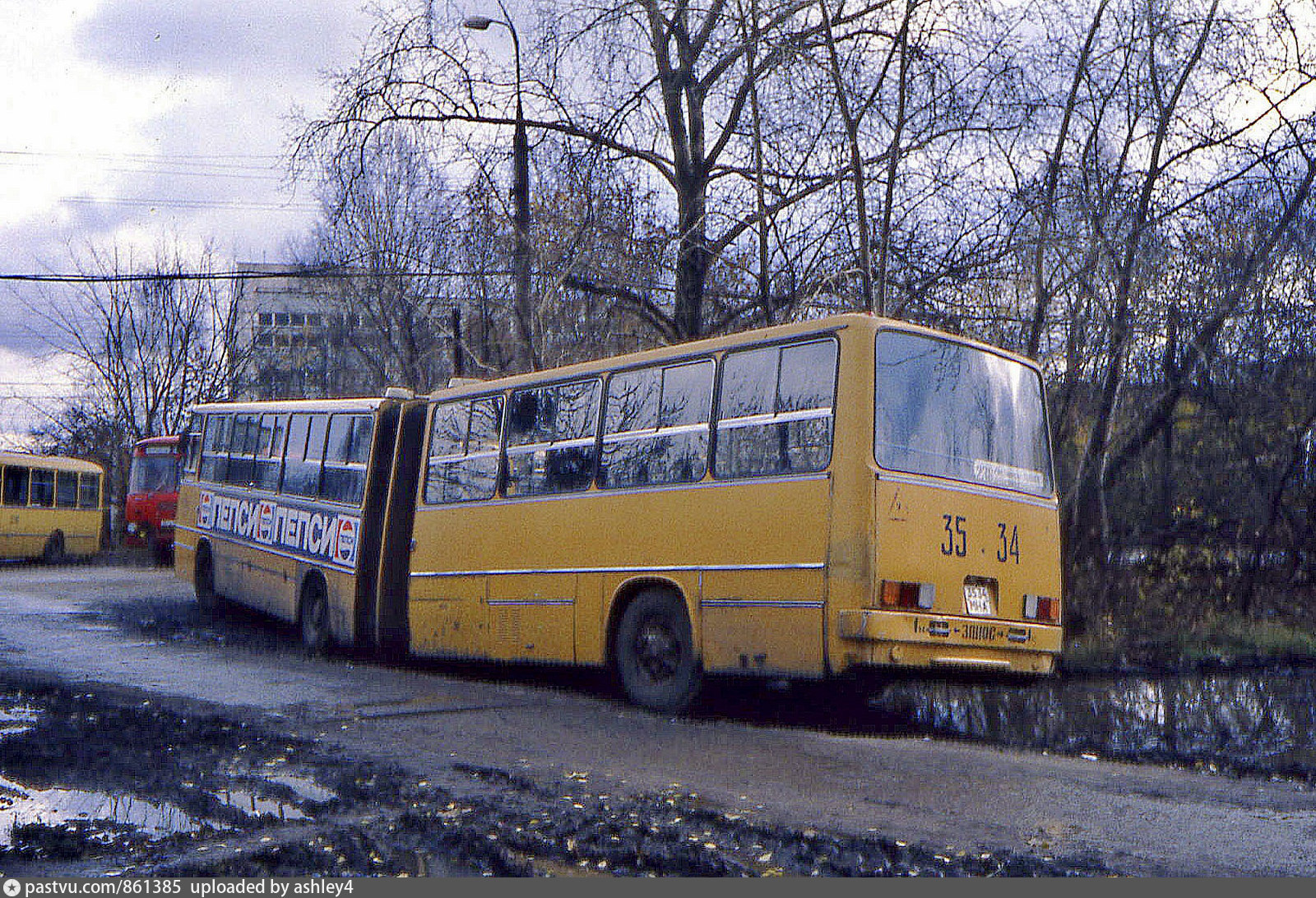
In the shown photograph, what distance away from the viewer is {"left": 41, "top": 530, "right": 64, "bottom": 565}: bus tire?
33.7m

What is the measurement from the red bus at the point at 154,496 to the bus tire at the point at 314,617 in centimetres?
1965

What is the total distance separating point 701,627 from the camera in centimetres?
1001

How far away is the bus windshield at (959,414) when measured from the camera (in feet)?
30.5

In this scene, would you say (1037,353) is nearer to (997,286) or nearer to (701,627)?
(997,286)

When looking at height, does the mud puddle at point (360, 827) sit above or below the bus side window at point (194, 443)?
below

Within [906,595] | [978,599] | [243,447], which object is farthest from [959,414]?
[243,447]

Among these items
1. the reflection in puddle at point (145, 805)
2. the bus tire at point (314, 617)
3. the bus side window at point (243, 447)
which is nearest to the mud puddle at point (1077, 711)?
the bus tire at point (314, 617)

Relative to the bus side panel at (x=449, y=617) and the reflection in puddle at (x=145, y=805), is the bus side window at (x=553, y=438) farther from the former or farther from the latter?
the reflection in puddle at (x=145, y=805)

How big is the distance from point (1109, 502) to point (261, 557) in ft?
33.7

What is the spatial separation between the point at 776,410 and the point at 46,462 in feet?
95.6

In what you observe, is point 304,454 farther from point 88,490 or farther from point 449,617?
point 88,490

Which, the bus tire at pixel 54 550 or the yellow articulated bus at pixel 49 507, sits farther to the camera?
the bus tire at pixel 54 550

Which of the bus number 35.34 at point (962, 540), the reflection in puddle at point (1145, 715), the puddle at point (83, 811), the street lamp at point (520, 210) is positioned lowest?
the puddle at point (83, 811)

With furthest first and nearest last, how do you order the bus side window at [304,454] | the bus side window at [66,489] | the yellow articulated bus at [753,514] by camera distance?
the bus side window at [66,489] → the bus side window at [304,454] → the yellow articulated bus at [753,514]
